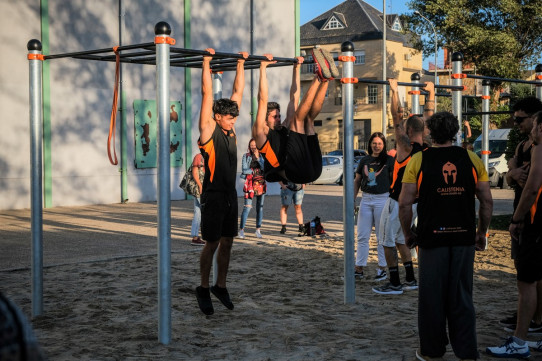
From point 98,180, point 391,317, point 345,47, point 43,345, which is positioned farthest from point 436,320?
point 98,180

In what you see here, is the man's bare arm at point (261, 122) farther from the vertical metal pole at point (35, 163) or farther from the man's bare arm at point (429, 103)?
the man's bare arm at point (429, 103)

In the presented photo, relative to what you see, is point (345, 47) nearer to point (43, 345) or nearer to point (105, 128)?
point (43, 345)

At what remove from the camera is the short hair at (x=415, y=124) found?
23.3 feet

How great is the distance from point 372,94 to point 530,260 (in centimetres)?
4917

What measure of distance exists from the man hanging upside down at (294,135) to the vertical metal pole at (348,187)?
627 millimetres

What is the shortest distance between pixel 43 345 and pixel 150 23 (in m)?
16.6

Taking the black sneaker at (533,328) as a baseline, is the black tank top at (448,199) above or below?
above

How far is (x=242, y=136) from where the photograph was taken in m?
22.9

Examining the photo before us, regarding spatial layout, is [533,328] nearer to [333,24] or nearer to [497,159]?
[497,159]

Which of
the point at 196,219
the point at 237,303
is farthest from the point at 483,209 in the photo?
the point at 196,219

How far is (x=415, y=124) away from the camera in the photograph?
7.12 m

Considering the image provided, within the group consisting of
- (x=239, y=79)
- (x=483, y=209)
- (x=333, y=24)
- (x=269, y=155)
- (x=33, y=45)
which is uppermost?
(x=333, y=24)

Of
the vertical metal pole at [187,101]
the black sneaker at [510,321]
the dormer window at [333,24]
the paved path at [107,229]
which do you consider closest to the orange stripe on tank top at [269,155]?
the black sneaker at [510,321]

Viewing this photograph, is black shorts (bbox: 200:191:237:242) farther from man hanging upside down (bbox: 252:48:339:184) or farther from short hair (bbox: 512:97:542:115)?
short hair (bbox: 512:97:542:115)
